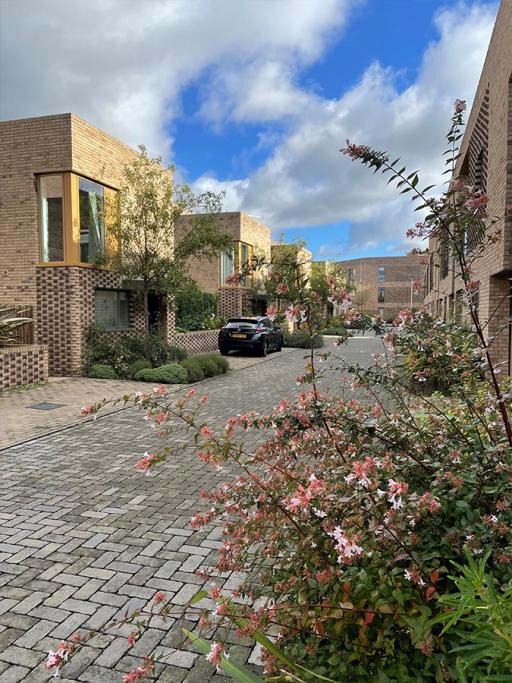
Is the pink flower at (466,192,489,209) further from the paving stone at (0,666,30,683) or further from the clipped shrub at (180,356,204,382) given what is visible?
the clipped shrub at (180,356,204,382)

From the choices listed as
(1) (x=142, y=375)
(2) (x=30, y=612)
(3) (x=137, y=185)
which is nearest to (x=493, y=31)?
(3) (x=137, y=185)

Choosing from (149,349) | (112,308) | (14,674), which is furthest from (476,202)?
(112,308)

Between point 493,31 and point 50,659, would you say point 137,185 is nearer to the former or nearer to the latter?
point 493,31

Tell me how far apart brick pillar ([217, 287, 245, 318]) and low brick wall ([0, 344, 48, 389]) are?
1441 cm

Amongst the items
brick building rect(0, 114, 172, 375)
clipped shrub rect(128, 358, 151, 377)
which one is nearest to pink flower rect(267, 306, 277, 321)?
clipped shrub rect(128, 358, 151, 377)

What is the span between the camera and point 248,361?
1806cm

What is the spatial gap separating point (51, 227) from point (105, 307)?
8.35 ft

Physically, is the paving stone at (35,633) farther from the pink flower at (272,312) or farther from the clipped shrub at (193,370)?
the clipped shrub at (193,370)

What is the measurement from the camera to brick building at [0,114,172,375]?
40.5 feet

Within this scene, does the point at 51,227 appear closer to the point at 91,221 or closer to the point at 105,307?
the point at 91,221

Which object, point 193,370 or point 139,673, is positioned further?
point 193,370

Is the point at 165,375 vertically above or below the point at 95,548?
above

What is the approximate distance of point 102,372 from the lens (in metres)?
12.6

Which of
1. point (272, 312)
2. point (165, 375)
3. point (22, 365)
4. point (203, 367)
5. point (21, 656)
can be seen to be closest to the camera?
point (21, 656)
